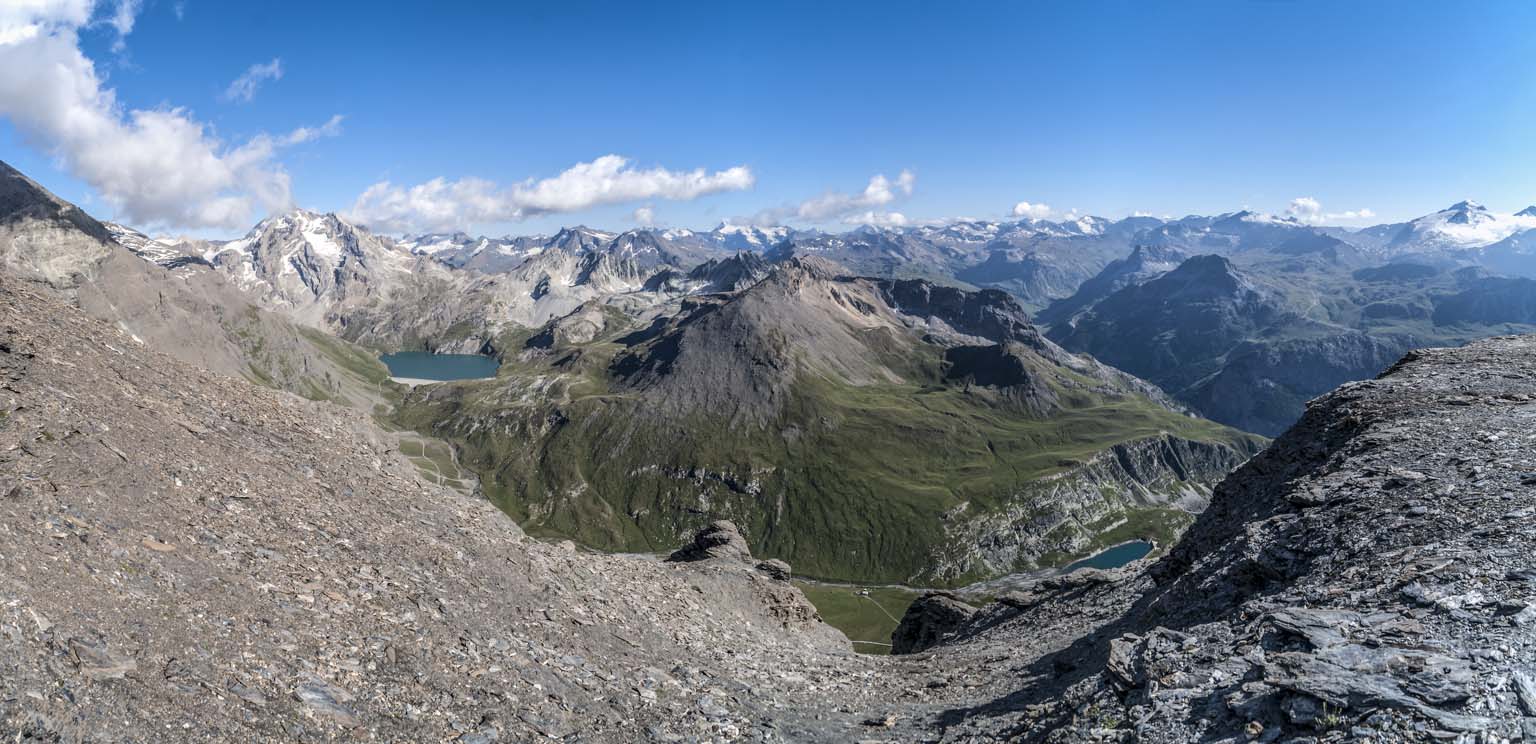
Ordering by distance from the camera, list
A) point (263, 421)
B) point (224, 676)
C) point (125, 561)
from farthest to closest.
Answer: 1. point (263, 421)
2. point (125, 561)
3. point (224, 676)

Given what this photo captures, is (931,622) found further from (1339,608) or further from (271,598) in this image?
(271,598)

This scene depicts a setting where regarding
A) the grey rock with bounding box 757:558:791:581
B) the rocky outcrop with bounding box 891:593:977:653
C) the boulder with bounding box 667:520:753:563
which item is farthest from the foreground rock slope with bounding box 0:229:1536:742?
the grey rock with bounding box 757:558:791:581

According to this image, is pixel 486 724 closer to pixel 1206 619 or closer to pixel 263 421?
pixel 263 421

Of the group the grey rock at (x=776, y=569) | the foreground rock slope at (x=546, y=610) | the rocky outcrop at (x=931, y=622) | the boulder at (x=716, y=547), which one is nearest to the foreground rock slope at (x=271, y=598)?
the foreground rock slope at (x=546, y=610)

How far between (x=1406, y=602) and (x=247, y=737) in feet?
102

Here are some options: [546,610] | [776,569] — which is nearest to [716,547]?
[776,569]

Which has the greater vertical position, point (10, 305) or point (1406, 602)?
point (10, 305)

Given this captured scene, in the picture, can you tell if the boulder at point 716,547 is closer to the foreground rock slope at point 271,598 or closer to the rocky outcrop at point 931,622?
the rocky outcrop at point 931,622

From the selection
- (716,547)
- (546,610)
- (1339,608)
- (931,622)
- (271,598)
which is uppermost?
(271,598)

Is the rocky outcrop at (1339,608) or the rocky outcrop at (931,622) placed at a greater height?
the rocky outcrop at (1339,608)

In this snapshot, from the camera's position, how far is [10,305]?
29.2 metres

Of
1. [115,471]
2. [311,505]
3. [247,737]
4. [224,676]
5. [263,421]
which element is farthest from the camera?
[263,421]

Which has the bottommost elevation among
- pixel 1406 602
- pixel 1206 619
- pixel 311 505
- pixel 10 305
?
pixel 1206 619

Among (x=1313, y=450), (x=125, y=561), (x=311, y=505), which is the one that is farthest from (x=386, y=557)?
(x=1313, y=450)
